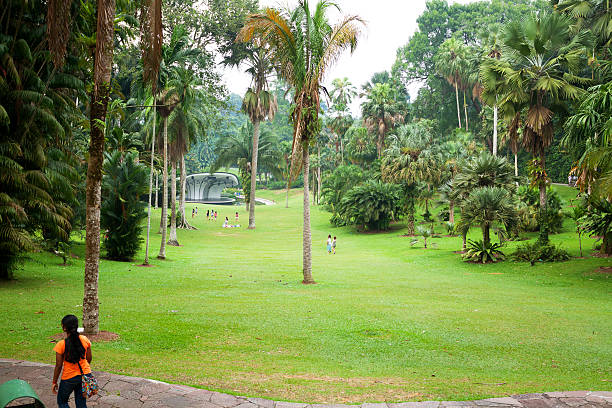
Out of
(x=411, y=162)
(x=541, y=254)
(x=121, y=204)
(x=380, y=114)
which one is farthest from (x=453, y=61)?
A: (x=121, y=204)

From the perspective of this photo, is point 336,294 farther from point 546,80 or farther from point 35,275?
point 546,80

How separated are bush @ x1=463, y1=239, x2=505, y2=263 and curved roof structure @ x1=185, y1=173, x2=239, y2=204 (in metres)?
57.8

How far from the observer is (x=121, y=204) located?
70.0 ft

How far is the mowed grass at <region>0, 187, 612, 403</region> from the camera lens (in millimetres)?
7131

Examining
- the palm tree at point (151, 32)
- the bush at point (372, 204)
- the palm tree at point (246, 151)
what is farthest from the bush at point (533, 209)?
the palm tree at point (246, 151)

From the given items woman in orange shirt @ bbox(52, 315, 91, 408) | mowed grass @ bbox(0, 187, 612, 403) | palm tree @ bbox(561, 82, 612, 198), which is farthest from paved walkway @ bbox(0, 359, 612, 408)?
palm tree @ bbox(561, 82, 612, 198)

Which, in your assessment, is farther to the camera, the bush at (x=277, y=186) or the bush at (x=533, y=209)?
the bush at (x=277, y=186)

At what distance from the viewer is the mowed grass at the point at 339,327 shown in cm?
713

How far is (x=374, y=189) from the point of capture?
140 feet

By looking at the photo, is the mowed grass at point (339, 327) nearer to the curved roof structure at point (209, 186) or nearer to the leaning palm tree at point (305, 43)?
the leaning palm tree at point (305, 43)

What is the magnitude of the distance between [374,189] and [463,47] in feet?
89.5

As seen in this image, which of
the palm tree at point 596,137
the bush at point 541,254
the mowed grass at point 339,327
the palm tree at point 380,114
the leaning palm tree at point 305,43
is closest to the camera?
the mowed grass at point 339,327

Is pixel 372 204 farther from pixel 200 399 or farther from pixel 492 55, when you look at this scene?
pixel 200 399

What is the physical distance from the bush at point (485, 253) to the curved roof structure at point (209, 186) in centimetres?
5782
